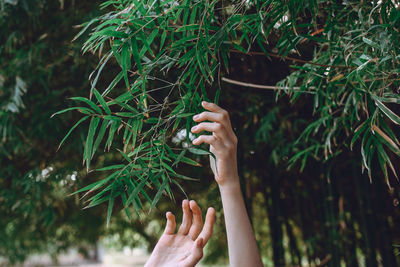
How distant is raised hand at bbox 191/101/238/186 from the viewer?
1097 millimetres

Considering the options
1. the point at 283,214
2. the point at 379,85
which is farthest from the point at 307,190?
the point at 379,85

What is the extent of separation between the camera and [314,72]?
1.42 metres

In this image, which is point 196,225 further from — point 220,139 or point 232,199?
point 220,139

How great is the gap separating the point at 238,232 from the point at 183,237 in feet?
0.70

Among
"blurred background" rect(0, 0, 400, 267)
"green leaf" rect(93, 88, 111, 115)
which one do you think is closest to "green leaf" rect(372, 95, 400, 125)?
"green leaf" rect(93, 88, 111, 115)

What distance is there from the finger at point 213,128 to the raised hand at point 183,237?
0.25 m

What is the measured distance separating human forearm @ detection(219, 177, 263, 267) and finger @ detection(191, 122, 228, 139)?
0.16 meters

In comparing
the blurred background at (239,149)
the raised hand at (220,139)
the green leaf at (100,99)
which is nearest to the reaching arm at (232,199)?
the raised hand at (220,139)

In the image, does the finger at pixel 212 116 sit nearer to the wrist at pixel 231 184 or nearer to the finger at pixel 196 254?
the wrist at pixel 231 184

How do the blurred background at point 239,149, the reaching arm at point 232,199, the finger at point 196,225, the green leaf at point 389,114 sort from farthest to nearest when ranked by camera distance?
the blurred background at point 239,149
the finger at point 196,225
the reaching arm at point 232,199
the green leaf at point 389,114

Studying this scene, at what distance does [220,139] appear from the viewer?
114 cm

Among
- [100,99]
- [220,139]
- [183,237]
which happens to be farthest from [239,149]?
[100,99]

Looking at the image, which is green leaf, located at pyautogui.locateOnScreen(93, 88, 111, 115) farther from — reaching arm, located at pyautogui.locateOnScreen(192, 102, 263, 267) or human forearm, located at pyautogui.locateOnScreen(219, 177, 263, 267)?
human forearm, located at pyautogui.locateOnScreen(219, 177, 263, 267)

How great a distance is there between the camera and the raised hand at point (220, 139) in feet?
3.60
